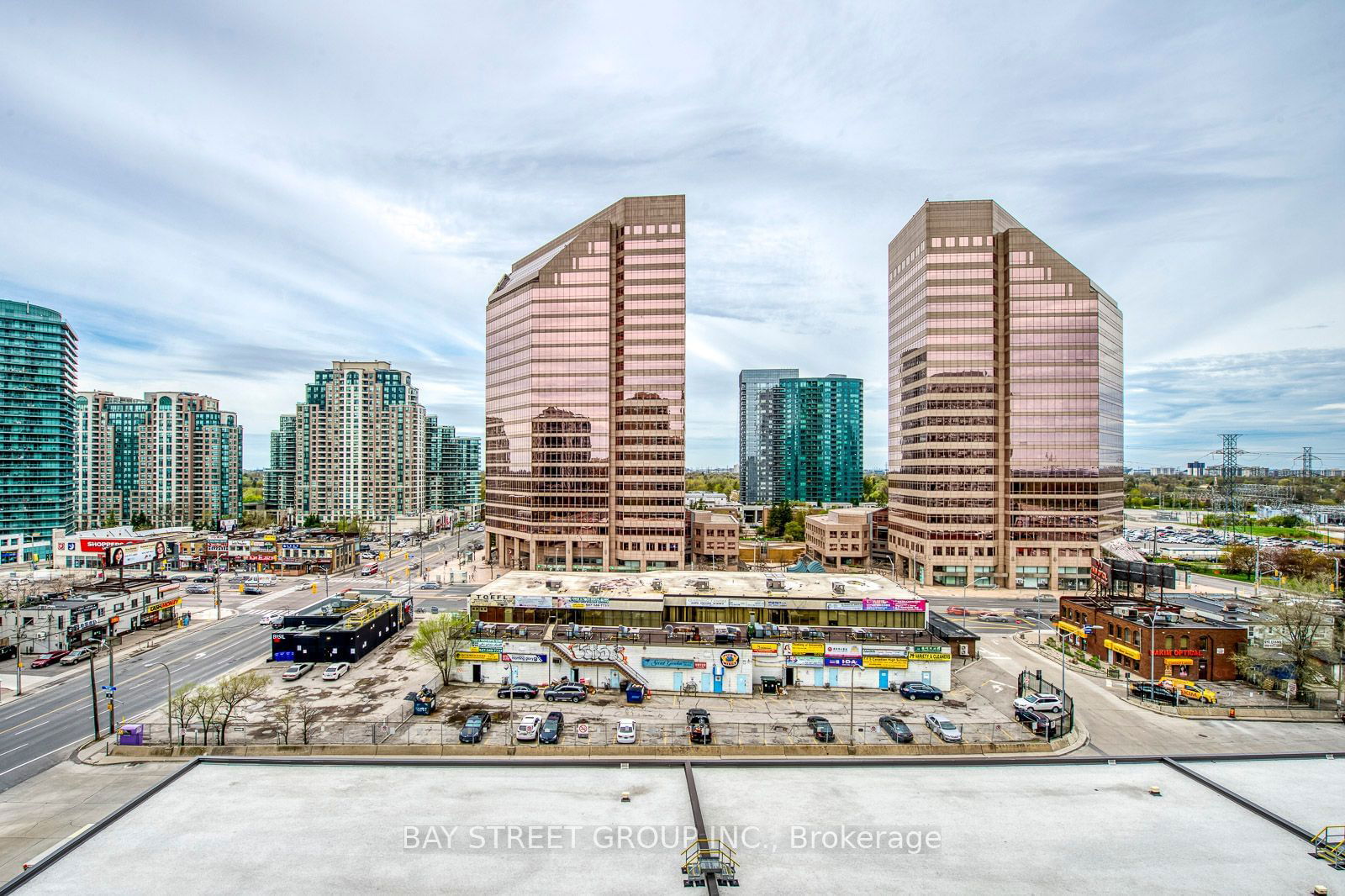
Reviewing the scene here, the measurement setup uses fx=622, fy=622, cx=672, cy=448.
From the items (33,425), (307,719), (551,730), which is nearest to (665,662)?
(551,730)

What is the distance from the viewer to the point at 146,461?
178500 mm

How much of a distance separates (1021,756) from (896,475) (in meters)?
79.8

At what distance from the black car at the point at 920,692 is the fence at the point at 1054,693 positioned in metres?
6.84

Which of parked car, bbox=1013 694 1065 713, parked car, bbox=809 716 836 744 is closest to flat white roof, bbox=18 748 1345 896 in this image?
parked car, bbox=809 716 836 744

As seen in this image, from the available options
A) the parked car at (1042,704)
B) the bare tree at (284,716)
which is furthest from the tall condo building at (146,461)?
the parked car at (1042,704)

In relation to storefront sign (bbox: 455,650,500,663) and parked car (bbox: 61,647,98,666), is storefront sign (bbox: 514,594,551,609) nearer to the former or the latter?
storefront sign (bbox: 455,650,500,663)

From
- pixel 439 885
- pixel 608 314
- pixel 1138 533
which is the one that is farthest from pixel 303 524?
pixel 1138 533

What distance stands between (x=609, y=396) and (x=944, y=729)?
257 ft

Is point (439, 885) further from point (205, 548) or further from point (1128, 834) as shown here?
point (205, 548)

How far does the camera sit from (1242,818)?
2356 cm

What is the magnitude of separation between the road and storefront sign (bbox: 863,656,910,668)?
55.6 m

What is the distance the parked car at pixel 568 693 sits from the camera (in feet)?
157

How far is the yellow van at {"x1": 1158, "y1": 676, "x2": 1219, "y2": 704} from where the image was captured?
4881 centimetres

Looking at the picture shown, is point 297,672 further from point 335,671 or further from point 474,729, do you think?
point 474,729
